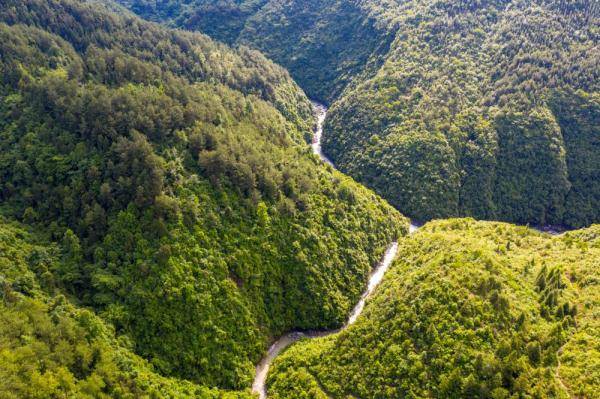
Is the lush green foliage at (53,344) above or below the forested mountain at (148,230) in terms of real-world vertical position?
below

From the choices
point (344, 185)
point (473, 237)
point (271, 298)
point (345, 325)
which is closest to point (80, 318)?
point (271, 298)

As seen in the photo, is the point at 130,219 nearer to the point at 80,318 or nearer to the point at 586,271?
the point at 80,318

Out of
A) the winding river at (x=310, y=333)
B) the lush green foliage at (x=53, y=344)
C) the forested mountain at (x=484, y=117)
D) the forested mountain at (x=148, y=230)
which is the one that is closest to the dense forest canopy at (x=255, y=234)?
the lush green foliage at (x=53, y=344)

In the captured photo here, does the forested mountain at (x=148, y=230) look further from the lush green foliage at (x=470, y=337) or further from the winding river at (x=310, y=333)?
the lush green foliage at (x=470, y=337)

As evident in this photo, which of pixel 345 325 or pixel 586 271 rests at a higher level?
pixel 586 271

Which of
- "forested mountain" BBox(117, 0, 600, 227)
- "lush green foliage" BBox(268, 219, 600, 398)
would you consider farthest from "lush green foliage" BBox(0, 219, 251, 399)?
"forested mountain" BBox(117, 0, 600, 227)
